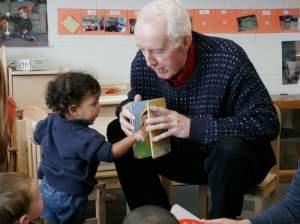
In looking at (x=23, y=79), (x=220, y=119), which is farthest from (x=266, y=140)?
(x=23, y=79)

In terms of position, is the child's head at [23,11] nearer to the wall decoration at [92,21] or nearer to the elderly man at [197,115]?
the wall decoration at [92,21]

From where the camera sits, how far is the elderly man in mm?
1361

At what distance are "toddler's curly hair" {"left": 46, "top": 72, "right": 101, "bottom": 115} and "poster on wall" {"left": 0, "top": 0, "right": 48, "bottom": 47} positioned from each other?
1238 millimetres

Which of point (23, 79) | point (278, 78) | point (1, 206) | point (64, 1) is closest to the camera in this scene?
point (1, 206)

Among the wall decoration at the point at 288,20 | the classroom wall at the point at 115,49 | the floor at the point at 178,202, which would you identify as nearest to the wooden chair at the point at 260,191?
the floor at the point at 178,202

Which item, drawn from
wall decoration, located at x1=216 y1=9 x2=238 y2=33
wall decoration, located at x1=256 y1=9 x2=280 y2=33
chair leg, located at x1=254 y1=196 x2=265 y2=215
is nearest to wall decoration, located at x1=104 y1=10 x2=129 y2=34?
wall decoration, located at x1=216 y1=9 x2=238 y2=33

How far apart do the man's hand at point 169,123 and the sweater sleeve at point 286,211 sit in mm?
360

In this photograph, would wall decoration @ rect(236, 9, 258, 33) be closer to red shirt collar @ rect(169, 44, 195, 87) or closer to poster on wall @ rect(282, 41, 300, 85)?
poster on wall @ rect(282, 41, 300, 85)

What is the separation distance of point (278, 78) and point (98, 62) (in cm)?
117

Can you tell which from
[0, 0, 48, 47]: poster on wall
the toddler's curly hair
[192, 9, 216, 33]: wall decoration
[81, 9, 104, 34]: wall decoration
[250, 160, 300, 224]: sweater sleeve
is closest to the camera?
[250, 160, 300, 224]: sweater sleeve

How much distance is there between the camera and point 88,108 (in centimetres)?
163

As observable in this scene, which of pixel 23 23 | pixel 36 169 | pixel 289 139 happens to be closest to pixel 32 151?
pixel 36 169

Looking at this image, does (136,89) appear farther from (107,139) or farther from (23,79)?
(23,79)

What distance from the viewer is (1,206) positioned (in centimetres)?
108
